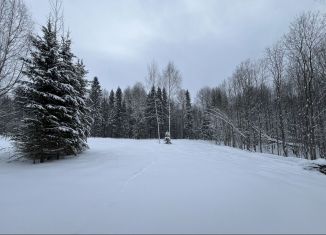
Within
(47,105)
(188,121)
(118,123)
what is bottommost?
(47,105)

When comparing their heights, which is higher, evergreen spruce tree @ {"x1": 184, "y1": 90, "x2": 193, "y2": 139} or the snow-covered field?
evergreen spruce tree @ {"x1": 184, "y1": 90, "x2": 193, "y2": 139}

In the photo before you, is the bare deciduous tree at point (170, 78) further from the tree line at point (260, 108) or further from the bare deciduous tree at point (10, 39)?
the bare deciduous tree at point (10, 39)

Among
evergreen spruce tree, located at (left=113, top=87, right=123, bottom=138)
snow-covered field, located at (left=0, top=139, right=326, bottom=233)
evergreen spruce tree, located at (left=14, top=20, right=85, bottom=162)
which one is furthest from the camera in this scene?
evergreen spruce tree, located at (left=113, top=87, right=123, bottom=138)

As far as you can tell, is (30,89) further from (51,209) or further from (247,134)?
(247,134)

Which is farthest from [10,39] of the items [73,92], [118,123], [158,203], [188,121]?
[188,121]

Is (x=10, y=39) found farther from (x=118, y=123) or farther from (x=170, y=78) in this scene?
(x=118, y=123)

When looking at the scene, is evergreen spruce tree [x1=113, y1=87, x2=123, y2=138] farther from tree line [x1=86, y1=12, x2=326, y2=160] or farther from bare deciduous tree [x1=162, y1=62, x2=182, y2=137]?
bare deciduous tree [x1=162, y1=62, x2=182, y2=137]

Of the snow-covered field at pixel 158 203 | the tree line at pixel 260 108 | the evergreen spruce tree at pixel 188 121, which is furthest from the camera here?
the evergreen spruce tree at pixel 188 121

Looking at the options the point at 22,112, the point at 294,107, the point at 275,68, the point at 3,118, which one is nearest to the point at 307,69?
the point at 275,68

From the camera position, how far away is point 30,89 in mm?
9922

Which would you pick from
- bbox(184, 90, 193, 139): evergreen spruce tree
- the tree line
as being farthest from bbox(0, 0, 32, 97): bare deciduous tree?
bbox(184, 90, 193, 139): evergreen spruce tree

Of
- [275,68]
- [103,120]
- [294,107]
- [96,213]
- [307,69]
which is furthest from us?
[103,120]

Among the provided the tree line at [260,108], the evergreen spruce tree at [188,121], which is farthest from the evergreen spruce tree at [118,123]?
the evergreen spruce tree at [188,121]

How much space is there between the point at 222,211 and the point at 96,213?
2.25m
